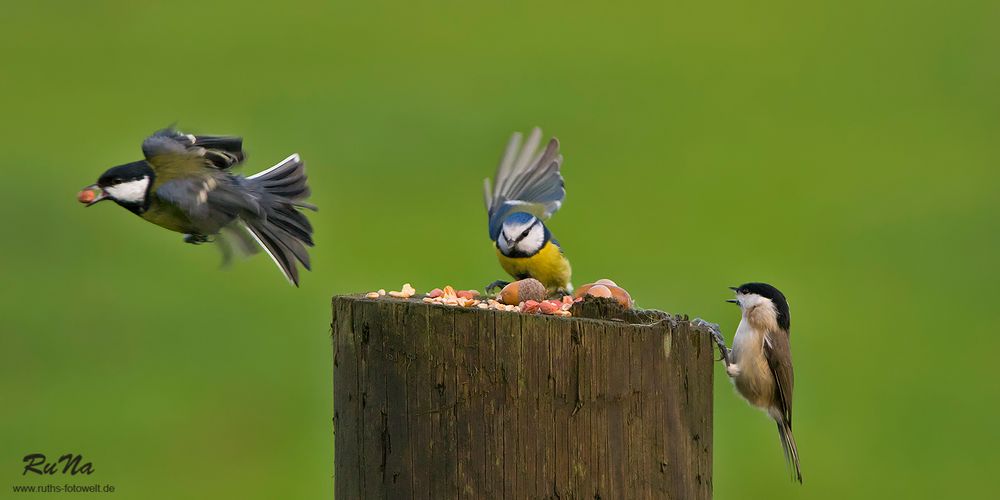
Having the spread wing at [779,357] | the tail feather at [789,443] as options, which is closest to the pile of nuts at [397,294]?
the spread wing at [779,357]

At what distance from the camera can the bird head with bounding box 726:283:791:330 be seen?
5.52 metres

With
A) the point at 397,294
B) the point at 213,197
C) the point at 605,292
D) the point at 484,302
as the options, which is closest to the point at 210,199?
the point at 213,197

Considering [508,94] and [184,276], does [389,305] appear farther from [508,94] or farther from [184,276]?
[508,94]

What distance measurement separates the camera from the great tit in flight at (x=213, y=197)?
206 inches

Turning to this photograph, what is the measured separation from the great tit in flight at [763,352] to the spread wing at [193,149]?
211 centimetres

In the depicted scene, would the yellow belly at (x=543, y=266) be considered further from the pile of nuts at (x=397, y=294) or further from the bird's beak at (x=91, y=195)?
the pile of nuts at (x=397, y=294)

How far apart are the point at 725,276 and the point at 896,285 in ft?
5.63

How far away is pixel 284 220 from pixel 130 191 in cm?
59

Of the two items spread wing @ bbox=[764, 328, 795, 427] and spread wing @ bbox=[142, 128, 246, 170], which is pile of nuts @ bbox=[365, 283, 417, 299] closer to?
spread wing @ bbox=[142, 128, 246, 170]

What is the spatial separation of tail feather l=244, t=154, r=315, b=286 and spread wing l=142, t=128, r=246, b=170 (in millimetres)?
132

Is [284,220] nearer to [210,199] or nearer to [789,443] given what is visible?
[210,199]

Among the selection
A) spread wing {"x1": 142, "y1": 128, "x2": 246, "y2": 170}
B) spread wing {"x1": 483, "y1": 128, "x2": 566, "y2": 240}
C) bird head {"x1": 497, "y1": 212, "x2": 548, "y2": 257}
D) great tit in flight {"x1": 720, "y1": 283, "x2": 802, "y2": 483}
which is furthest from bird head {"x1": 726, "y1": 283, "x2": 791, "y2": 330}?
spread wing {"x1": 142, "y1": 128, "x2": 246, "y2": 170}

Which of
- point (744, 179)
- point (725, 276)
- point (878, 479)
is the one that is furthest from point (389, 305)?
point (744, 179)

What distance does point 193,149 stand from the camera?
532 centimetres
